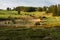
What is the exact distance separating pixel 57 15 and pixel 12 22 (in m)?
7.15

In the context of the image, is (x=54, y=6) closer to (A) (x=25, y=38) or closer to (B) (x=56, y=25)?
(B) (x=56, y=25)

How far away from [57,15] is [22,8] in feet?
18.8

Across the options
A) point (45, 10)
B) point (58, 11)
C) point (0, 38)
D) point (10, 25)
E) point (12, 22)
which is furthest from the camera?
point (45, 10)

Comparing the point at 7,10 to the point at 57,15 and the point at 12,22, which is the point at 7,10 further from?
the point at 12,22

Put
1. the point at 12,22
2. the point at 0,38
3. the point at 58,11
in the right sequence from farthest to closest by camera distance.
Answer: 1. the point at 58,11
2. the point at 12,22
3. the point at 0,38

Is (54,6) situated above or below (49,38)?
above

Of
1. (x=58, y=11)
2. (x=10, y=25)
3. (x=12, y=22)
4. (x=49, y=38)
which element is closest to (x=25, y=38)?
(x=49, y=38)

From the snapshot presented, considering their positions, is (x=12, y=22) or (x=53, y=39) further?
(x=12, y=22)

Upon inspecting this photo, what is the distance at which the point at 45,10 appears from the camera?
25.9 metres

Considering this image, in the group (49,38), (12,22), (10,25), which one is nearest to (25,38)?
(49,38)

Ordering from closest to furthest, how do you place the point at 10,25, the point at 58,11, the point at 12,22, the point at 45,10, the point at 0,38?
the point at 0,38 < the point at 10,25 < the point at 12,22 < the point at 58,11 < the point at 45,10

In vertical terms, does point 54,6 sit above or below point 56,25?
above

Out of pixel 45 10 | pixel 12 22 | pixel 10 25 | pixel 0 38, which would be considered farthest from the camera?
pixel 45 10

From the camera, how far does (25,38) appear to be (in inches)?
438
